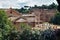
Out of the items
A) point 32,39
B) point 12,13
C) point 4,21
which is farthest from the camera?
point 12,13

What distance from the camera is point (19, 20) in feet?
123

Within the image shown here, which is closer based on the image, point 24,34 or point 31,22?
point 24,34

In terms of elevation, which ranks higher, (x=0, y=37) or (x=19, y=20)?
(x=0, y=37)

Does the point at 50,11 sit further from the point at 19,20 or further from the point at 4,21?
the point at 4,21

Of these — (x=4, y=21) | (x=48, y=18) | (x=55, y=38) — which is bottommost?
(x=48, y=18)

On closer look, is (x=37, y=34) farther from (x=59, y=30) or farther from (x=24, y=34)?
(x=59, y=30)

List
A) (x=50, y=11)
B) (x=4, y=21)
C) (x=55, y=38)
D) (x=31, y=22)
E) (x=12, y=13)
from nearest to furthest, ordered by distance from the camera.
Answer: (x=55, y=38)
(x=4, y=21)
(x=31, y=22)
(x=12, y=13)
(x=50, y=11)

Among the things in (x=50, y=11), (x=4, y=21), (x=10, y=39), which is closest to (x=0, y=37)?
(x=10, y=39)

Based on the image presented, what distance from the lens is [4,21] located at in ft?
88.7

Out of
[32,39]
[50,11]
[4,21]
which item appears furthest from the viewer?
[50,11]

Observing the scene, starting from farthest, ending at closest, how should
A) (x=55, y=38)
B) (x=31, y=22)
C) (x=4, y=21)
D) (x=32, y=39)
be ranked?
(x=31, y=22), (x=4, y=21), (x=32, y=39), (x=55, y=38)

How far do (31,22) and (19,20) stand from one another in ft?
5.96

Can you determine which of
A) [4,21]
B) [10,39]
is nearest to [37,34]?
[10,39]

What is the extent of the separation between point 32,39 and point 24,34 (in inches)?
30.2
